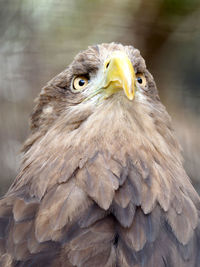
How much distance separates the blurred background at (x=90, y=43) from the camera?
12.1 feet

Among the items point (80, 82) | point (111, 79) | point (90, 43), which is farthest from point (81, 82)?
point (90, 43)

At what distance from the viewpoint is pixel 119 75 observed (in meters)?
2.12

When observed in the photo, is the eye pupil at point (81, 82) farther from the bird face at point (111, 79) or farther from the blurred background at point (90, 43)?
the blurred background at point (90, 43)

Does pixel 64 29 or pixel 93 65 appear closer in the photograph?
pixel 93 65

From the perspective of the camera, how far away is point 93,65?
7.92ft

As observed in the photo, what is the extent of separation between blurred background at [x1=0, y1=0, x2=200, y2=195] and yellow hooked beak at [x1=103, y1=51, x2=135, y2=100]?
4.89 ft

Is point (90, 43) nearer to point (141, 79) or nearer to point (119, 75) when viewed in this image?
point (141, 79)

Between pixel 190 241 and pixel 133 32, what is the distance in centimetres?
207

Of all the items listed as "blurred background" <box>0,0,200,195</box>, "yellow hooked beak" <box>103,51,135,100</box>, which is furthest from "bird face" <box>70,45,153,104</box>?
"blurred background" <box>0,0,200,195</box>

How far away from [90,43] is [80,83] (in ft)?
4.44

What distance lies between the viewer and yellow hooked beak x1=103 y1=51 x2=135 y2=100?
2098 mm

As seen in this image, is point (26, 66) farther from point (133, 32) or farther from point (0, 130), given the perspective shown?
point (133, 32)

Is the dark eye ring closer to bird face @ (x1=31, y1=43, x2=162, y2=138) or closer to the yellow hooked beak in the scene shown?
bird face @ (x1=31, y1=43, x2=162, y2=138)

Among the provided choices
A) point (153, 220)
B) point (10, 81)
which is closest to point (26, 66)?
point (10, 81)
